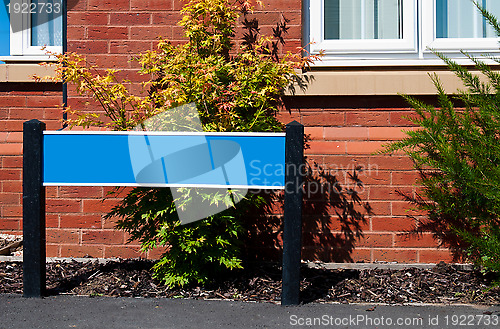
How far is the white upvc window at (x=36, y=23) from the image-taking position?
18.2ft

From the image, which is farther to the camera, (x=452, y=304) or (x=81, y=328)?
(x=452, y=304)

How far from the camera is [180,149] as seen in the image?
3.88 meters

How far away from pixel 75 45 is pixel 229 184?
8.12 ft

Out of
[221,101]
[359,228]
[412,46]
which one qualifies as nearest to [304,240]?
[359,228]

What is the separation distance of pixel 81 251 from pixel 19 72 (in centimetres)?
204

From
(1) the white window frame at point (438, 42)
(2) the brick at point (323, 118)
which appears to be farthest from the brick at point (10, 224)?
(1) the white window frame at point (438, 42)

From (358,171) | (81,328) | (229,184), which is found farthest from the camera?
(358,171)

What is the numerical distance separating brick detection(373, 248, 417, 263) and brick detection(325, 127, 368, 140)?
3.85 ft

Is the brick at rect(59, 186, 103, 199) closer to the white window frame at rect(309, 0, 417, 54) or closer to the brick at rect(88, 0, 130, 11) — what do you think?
the brick at rect(88, 0, 130, 11)

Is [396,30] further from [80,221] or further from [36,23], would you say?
[36,23]

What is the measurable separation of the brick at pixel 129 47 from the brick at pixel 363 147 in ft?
7.53

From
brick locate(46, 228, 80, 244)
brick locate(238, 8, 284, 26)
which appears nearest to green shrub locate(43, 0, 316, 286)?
brick locate(238, 8, 284, 26)

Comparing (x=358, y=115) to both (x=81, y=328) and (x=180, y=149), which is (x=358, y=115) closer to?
(x=180, y=149)

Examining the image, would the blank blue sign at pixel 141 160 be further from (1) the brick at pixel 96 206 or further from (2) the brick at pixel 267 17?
(2) the brick at pixel 267 17
